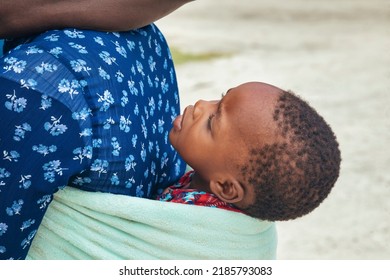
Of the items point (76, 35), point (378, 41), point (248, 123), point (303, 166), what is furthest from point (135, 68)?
point (378, 41)

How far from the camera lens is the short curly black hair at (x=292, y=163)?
6.72 feet

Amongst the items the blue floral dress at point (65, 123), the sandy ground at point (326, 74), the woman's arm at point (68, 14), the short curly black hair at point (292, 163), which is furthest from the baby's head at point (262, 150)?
the sandy ground at point (326, 74)

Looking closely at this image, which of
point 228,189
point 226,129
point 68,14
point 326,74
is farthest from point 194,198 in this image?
point 326,74

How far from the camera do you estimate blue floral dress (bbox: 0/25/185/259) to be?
5.83ft

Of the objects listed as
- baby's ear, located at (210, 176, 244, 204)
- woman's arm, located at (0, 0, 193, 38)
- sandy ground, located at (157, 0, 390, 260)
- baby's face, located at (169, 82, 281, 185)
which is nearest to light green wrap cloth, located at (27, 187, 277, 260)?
baby's ear, located at (210, 176, 244, 204)

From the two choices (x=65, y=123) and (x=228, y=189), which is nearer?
(x=65, y=123)

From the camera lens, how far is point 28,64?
1781 mm

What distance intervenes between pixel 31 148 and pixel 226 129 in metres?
0.59

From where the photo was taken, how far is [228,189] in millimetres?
2123

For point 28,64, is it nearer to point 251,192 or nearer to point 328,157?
point 251,192

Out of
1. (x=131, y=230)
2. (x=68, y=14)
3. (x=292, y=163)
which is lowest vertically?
(x=131, y=230)

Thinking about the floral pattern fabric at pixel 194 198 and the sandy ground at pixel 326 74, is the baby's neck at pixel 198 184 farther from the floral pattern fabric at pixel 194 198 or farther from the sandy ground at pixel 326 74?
the sandy ground at pixel 326 74

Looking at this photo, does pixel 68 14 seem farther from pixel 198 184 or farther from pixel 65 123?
pixel 198 184
